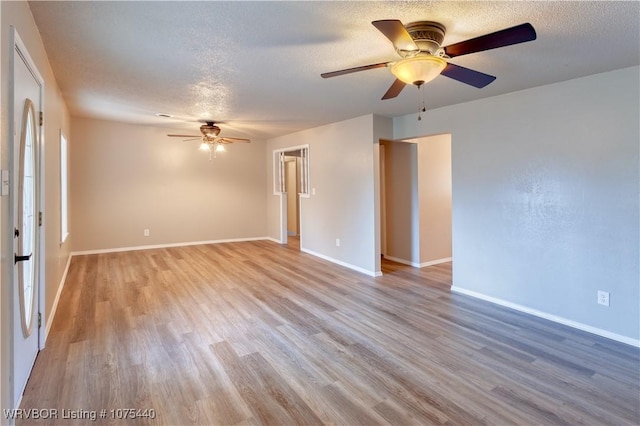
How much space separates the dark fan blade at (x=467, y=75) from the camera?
2.13 m

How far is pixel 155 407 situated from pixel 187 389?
8.3 inches

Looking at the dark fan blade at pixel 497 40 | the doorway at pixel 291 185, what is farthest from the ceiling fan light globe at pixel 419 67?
the doorway at pixel 291 185

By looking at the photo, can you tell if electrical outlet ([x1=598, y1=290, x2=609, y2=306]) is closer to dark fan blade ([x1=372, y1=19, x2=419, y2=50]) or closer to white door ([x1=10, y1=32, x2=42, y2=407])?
dark fan blade ([x1=372, y1=19, x2=419, y2=50])

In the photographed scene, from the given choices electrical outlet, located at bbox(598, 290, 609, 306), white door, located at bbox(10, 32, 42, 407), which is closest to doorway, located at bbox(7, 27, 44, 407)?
white door, located at bbox(10, 32, 42, 407)

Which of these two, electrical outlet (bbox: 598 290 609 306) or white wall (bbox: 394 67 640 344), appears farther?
electrical outlet (bbox: 598 290 609 306)

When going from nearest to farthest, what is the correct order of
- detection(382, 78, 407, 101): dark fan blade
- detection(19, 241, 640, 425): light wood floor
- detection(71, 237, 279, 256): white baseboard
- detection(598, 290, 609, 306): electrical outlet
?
detection(19, 241, 640, 425): light wood floor, detection(382, 78, 407, 101): dark fan blade, detection(598, 290, 609, 306): electrical outlet, detection(71, 237, 279, 256): white baseboard

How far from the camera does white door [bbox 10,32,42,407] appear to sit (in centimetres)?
186

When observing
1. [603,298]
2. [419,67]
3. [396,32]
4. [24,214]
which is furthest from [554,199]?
[24,214]

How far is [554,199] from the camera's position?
3.26 m

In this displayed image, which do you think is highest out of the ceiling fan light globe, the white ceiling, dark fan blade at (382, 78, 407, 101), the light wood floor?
the white ceiling

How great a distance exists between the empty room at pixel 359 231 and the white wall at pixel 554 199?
18 millimetres

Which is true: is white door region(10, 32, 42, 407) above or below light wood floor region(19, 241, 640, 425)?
above

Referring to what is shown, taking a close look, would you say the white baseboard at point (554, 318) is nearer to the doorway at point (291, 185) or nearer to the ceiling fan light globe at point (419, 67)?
the ceiling fan light globe at point (419, 67)

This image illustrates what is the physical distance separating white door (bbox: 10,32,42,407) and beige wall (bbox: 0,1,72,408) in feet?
0.37
